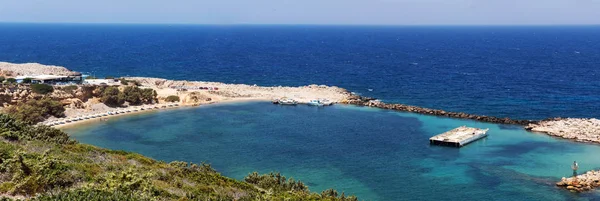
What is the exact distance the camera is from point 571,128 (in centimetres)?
5706

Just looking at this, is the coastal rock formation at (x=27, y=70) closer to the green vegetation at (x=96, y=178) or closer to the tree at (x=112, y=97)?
the tree at (x=112, y=97)

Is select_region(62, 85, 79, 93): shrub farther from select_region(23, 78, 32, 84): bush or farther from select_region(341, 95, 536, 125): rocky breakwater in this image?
select_region(341, 95, 536, 125): rocky breakwater

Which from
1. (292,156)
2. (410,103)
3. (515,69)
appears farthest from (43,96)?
(515,69)

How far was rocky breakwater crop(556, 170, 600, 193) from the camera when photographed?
127ft

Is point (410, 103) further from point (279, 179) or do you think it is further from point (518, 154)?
point (279, 179)

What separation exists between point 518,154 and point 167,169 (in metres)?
33.8

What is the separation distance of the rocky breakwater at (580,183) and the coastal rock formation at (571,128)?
14120 millimetres

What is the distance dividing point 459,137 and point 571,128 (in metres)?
14.1

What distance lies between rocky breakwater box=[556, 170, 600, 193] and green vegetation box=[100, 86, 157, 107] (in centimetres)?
5204

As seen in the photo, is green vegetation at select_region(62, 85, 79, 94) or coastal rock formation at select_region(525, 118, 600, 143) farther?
green vegetation at select_region(62, 85, 79, 94)

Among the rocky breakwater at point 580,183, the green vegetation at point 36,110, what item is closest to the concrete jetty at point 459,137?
the rocky breakwater at point 580,183

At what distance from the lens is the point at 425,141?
53.5 m

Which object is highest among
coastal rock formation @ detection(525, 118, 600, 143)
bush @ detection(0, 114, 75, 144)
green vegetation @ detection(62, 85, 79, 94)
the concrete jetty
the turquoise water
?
bush @ detection(0, 114, 75, 144)

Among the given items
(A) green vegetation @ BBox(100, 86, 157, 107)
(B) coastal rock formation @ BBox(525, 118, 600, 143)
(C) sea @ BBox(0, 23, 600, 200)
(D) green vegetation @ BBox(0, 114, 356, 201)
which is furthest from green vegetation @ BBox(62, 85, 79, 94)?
(B) coastal rock formation @ BBox(525, 118, 600, 143)
